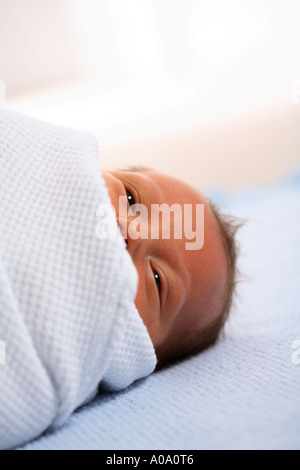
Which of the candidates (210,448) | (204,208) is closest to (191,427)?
(210,448)

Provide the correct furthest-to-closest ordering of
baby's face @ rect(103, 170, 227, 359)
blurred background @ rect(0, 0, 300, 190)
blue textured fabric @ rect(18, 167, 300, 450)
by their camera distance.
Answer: blurred background @ rect(0, 0, 300, 190)
baby's face @ rect(103, 170, 227, 359)
blue textured fabric @ rect(18, 167, 300, 450)

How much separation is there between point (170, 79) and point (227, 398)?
71.6 inches

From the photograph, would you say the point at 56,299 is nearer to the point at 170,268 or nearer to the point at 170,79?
the point at 170,268

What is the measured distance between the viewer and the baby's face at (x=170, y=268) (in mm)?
744

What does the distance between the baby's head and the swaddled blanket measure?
10 centimetres

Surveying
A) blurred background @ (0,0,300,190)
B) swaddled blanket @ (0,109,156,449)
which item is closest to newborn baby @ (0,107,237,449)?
swaddled blanket @ (0,109,156,449)

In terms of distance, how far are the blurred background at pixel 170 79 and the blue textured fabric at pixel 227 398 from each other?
102 cm

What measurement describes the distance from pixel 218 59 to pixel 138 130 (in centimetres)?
45

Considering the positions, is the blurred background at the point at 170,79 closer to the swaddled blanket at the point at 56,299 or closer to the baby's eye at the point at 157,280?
the baby's eye at the point at 157,280

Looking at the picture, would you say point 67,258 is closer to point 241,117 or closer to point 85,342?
point 85,342

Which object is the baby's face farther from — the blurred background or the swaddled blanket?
the blurred background

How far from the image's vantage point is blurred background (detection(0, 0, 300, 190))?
2.06 m

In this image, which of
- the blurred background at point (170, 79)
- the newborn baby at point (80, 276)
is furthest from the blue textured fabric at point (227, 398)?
the blurred background at point (170, 79)

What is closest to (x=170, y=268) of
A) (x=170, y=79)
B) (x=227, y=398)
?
(x=227, y=398)
